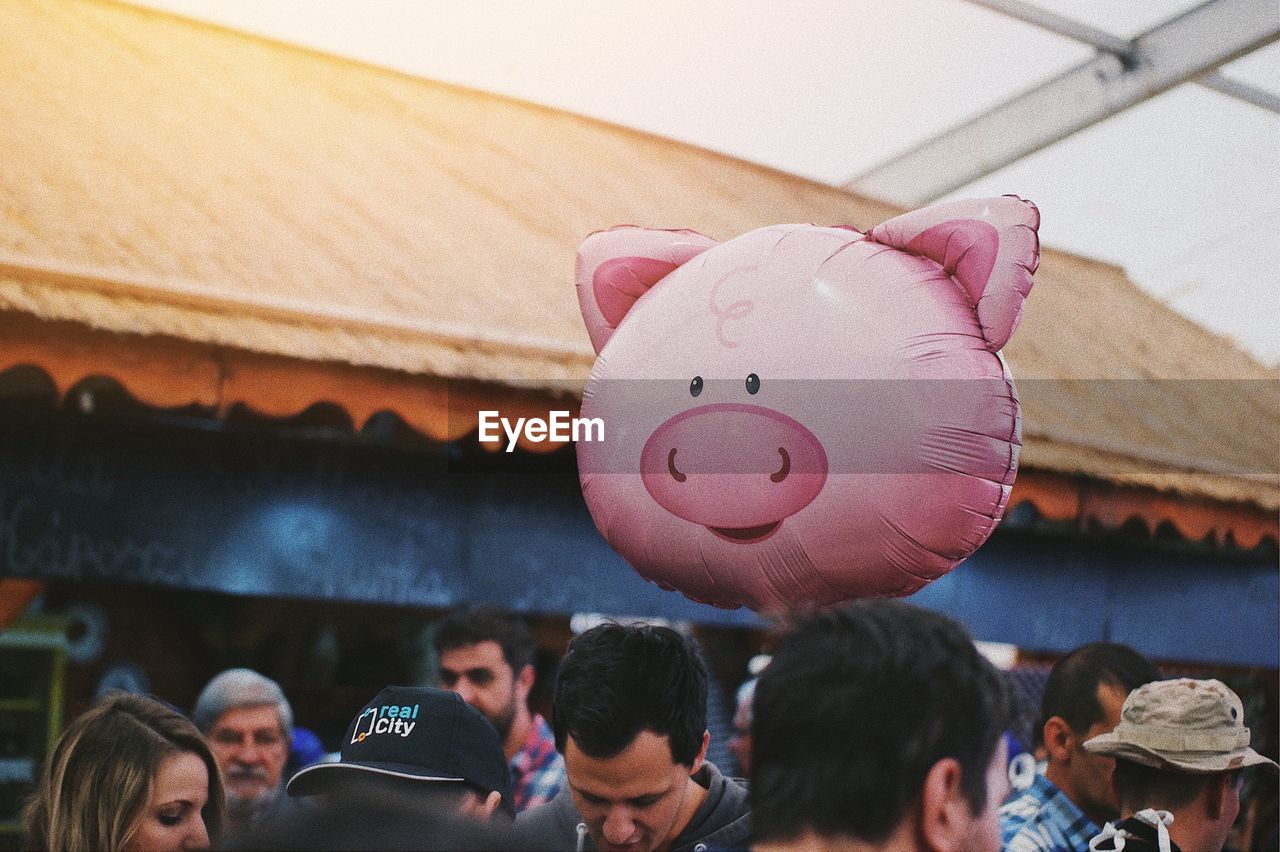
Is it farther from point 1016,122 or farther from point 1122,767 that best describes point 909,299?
point 1016,122

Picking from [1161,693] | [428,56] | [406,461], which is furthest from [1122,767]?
[428,56]

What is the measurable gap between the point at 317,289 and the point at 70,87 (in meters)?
1.03

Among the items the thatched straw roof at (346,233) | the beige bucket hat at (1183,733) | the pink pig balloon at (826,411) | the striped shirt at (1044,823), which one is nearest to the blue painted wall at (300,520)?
the thatched straw roof at (346,233)

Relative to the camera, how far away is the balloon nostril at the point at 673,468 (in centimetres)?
186

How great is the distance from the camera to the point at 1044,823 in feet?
8.35

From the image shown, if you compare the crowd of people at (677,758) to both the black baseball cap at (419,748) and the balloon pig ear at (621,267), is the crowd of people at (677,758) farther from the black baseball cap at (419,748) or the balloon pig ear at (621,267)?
the balloon pig ear at (621,267)

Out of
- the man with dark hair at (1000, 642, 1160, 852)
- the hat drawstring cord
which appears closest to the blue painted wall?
the man with dark hair at (1000, 642, 1160, 852)

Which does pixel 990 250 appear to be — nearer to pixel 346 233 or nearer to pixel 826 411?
pixel 826 411

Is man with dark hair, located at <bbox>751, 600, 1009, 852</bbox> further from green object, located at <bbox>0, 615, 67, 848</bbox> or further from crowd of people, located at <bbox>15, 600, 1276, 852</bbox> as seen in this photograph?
green object, located at <bbox>0, 615, 67, 848</bbox>

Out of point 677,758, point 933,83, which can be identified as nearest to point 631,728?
point 677,758

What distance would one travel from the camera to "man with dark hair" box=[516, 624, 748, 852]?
211 centimetres

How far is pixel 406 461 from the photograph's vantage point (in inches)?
150

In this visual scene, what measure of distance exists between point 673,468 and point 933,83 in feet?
12.4

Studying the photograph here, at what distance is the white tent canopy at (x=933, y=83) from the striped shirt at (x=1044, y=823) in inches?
117
